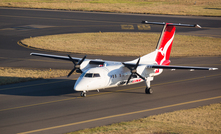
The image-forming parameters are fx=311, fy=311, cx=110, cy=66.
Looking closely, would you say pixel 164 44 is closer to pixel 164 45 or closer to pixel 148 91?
pixel 164 45

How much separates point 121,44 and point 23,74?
74.4ft

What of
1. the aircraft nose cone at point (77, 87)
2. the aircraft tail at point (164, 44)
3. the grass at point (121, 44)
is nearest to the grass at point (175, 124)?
the aircraft nose cone at point (77, 87)

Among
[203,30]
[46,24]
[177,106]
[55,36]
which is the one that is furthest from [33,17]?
[177,106]

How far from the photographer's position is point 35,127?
21703mm

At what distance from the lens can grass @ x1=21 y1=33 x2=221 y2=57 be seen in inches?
1969

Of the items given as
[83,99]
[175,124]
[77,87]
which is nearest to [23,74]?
[83,99]

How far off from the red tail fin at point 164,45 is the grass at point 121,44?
1376cm

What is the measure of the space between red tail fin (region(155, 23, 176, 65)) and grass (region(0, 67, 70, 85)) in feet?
37.8

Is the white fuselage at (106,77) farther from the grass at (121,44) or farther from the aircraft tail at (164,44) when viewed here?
the grass at (121,44)

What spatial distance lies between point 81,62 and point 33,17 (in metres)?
53.0

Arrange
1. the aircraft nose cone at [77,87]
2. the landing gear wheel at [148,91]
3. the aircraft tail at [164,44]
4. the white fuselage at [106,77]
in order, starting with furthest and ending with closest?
the aircraft tail at [164,44]
the landing gear wheel at [148,91]
the white fuselage at [106,77]
the aircraft nose cone at [77,87]

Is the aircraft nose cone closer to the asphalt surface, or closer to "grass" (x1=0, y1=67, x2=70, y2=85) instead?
the asphalt surface

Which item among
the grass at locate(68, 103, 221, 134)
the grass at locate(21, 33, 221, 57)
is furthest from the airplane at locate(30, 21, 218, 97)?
the grass at locate(21, 33, 221, 57)

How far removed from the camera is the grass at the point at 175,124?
2070 cm
